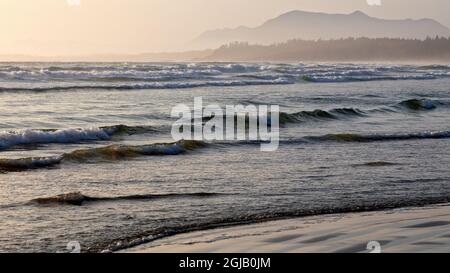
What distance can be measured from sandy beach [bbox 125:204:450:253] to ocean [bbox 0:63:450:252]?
369 millimetres

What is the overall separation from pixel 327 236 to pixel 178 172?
492cm

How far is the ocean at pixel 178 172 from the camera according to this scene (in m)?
9.14

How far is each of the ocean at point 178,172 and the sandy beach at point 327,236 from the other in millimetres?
369

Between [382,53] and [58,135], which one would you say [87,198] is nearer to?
[58,135]

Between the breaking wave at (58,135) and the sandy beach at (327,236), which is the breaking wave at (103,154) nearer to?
the breaking wave at (58,135)

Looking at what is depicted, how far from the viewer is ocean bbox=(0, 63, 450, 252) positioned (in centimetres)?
914

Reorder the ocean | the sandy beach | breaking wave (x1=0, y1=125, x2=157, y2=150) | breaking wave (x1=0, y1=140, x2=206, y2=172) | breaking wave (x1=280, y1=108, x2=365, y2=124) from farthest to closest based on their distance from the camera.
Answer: breaking wave (x1=280, y1=108, x2=365, y2=124), breaking wave (x1=0, y1=125, x2=157, y2=150), breaking wave (x1=0, y1=140, x2=206, y2=172), the ocean, the sandy beach

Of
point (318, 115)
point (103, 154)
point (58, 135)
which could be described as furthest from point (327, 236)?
point (318, 115)

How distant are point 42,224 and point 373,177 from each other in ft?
18.5

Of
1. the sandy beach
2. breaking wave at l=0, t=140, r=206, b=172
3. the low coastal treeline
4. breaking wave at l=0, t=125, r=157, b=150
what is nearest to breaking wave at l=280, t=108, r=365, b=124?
breaking wave at l=0, t=125, r=157, b=150

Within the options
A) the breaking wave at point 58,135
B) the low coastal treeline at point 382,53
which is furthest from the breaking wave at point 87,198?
the low coastal treeline at point 382,53

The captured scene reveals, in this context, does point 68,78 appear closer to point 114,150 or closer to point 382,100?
point 382,100

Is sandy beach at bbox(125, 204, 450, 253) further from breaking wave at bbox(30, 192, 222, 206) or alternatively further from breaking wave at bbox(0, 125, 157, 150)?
breaking wave at bbox(0, 125, 157, 150)
